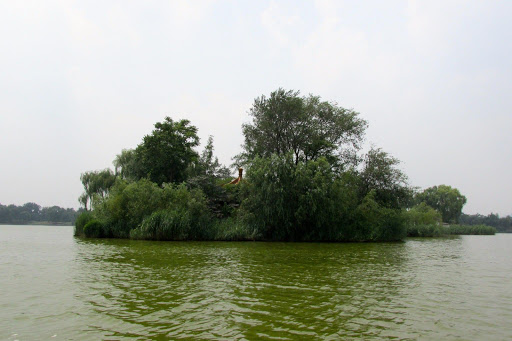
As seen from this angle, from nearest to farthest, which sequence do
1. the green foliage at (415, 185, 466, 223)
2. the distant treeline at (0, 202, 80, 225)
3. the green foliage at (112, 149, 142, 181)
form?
1. the green foliage at (112, 149, 142, 181)
2. the green foliage at (415, 185, 466, 223)
3. the distant treeline at (0, 202, 80, 225)

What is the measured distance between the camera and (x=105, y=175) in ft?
165

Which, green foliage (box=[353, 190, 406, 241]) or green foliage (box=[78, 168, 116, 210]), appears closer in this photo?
green foliage (box=[353, 190, 406, 241])

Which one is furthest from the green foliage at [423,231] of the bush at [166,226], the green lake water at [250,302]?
the green lake water at [250,302]

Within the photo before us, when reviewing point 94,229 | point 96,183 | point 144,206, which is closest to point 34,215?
point 96,183

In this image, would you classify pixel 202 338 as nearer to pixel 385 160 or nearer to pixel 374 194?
pixel 374 194

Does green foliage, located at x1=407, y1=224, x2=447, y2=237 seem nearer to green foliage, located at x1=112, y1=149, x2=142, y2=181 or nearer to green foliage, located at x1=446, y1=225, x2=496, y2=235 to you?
green foliage, located at x1=446, y1=225, x2=496, y2=235

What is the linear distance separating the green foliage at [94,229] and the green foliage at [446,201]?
93014mm

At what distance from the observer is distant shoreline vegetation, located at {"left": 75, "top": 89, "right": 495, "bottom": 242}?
3381cm

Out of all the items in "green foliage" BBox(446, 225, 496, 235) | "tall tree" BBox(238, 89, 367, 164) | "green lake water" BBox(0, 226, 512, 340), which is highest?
"tall tree" BBox(238, 89, 367, 164)

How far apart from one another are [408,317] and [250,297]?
3965 mm

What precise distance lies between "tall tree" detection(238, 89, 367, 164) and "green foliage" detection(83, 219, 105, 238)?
1897 cm

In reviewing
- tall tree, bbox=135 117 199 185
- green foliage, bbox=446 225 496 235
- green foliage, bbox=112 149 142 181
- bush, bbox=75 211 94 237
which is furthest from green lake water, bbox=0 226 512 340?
green foliage, bbox=446 225 496 235

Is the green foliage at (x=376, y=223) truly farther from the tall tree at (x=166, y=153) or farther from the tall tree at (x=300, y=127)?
the tall tree at (x=166, y=153)

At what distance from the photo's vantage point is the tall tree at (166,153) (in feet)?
145
